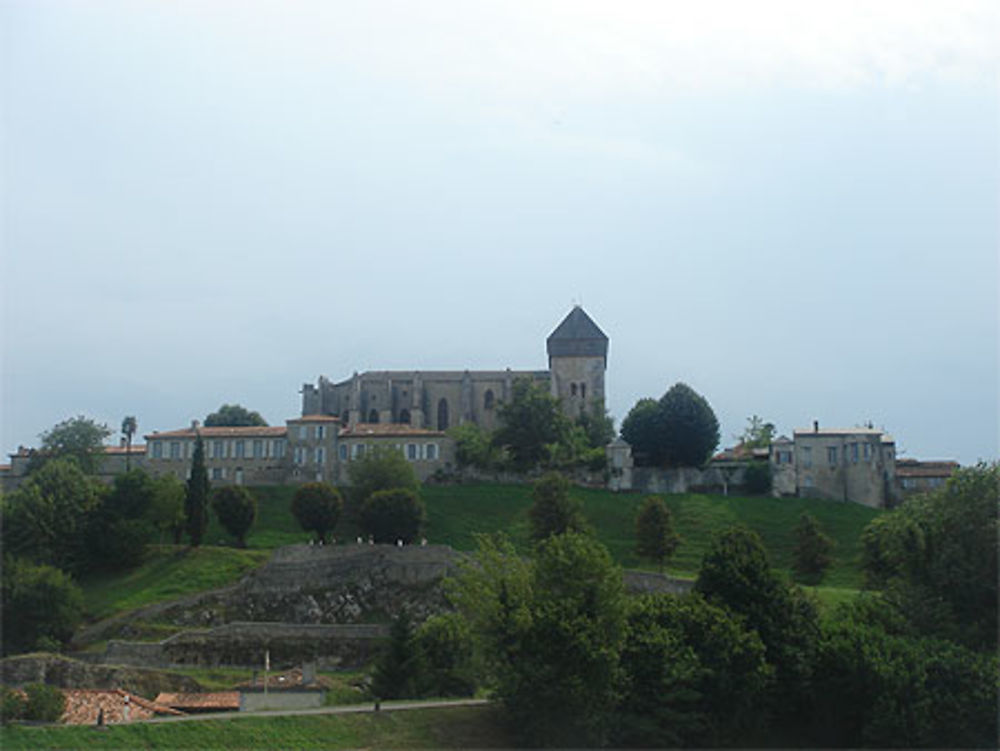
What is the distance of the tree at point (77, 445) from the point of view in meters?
82.1

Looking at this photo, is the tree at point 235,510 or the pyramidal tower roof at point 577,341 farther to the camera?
the pyramidal tower roof at point 577,341

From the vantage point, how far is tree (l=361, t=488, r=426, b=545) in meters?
65.1

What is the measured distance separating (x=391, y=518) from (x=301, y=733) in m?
31.5

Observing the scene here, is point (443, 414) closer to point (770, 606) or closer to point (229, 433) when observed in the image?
point (229, 433)

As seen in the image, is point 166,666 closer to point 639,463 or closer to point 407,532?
point 407,532

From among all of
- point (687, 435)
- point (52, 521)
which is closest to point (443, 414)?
point (687, 435)

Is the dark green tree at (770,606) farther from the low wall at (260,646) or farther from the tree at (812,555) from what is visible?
the tree at (812,555)

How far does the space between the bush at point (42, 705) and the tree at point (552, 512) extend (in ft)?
106

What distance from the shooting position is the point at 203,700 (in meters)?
41.2

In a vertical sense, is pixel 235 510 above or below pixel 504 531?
above

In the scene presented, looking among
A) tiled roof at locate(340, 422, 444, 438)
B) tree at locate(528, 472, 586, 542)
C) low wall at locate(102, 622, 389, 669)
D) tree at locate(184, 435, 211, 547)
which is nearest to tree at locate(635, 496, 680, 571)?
tree at locate(528, 472, 586, 542)

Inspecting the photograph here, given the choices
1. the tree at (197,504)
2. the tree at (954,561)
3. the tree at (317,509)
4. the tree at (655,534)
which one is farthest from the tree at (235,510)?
the tree at (954,561)

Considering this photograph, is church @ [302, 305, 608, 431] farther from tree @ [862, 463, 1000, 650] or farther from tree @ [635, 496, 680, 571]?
tree @ [862, 463, 1000, 650]

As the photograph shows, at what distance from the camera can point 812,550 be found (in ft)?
199
